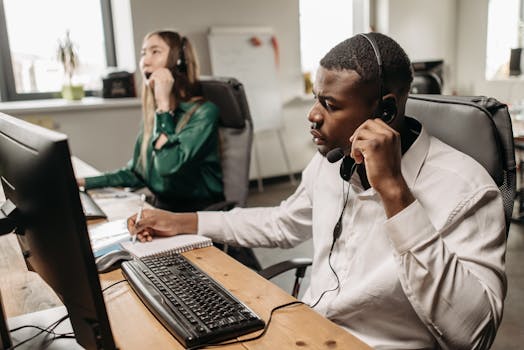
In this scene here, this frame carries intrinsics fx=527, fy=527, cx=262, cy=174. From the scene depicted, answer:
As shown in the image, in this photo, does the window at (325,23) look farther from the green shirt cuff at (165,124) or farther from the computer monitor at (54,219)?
the computer monitor at (54,219)

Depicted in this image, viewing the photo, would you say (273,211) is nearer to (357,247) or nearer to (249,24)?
(357,247)

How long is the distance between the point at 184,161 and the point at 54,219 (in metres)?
1.39

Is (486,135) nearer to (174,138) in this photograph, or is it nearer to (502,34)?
(174,138)

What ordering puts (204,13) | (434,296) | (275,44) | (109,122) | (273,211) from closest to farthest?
(434,296) → (273,211) → (109,122) → (204,13) → (275,44)

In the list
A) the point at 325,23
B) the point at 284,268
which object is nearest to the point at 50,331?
the point at 284,268

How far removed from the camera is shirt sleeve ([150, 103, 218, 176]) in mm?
2111

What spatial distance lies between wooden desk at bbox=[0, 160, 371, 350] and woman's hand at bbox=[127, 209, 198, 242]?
0.11 meters

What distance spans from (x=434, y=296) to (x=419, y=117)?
1.63ft

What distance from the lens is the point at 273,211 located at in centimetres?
149

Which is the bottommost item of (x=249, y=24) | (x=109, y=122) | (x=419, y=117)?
(x=109, y=122)

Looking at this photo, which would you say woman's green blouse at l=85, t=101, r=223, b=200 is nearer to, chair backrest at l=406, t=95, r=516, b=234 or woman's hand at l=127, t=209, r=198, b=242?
woman's hand at l=127, t=209, r=198, b=242

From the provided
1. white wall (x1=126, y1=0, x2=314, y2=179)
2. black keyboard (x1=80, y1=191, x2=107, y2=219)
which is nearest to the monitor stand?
black keyboard (x1=80, y1=191, x2=107, y2=219)

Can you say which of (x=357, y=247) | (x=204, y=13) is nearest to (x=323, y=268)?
(x=357, y=247)

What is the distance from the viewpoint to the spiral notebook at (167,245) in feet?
4.36
